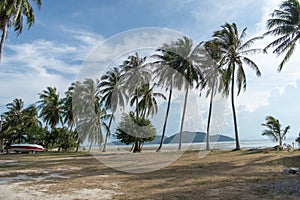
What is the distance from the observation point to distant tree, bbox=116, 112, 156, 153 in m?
27.4

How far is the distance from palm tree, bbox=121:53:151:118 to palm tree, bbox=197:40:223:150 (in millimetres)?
6085

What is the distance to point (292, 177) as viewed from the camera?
8922 mm

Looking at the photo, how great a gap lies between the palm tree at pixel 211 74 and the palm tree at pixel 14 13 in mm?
15705

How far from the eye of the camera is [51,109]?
42.3 m

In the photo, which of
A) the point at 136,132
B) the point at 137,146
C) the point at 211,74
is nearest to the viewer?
the point at 211,74

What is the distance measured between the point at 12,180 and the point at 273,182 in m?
9.26

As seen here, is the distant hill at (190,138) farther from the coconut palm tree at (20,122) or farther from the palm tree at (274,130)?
the coconut palm tree at (20,122)

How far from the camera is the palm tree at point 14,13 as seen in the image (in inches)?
647

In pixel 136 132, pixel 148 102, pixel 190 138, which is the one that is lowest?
pixel 190 138

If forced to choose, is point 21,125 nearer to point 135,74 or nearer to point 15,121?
point 15,121

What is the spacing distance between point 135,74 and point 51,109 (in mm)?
22793

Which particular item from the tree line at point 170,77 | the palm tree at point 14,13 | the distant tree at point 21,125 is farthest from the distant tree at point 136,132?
the distant tree at point 21,125

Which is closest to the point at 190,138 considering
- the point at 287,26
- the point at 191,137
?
the point at 191,137

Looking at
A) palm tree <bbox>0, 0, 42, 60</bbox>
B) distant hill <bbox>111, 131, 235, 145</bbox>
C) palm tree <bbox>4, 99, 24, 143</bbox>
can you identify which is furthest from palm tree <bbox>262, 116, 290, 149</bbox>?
palm tree <bbox>4, 99, 24, 143</bbox>
